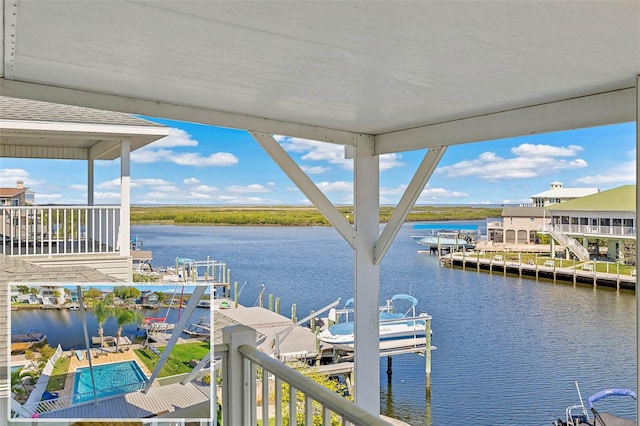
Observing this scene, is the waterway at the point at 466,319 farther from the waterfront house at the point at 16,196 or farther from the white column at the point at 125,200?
the white column at the point at 125,200

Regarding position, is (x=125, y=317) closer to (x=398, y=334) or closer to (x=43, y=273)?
(x=43, y=273)

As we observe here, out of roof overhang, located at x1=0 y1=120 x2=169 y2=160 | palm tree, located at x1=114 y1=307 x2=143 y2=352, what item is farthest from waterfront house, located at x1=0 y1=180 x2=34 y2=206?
palm tree, located at x1=114 y1=307 x2=143 y2=352

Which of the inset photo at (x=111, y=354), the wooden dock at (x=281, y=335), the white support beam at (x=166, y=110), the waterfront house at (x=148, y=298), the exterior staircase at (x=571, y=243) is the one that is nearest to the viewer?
the white support beam at (x=166, y=110)

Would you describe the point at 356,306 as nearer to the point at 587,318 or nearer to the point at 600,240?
the point at 600,240

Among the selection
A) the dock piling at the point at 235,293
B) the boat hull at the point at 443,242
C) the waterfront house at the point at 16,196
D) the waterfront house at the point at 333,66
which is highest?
the waterfront house at the point at 333,66

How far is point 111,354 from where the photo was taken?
2932 millimetres

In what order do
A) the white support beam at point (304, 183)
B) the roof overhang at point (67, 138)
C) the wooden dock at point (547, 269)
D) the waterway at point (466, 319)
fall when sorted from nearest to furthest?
the white support beam at point (304, 183)
the roof overhang at point (67, 138)
the wooden dock at point (547, 269)
the waterway at point (466, 319)

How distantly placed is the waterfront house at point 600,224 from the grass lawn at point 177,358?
14.6 feet

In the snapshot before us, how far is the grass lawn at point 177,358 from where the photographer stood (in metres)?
2.77

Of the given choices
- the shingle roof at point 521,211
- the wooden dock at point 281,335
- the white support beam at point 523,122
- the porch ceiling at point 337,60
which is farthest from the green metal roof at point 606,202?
the wooden dock at point 281,335

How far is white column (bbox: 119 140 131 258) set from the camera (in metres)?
5.55

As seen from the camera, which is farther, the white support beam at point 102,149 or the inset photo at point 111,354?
the white support beam at point 102,149

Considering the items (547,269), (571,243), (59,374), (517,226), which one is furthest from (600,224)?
(59,374)

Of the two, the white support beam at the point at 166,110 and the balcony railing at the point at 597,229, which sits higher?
the white support beam at the point at 166,110
